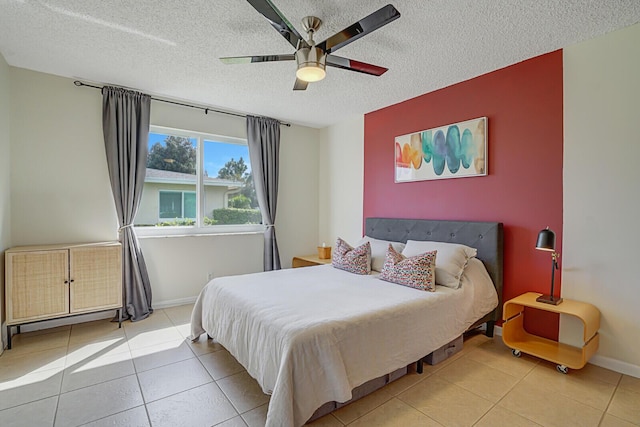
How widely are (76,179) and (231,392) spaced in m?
2.87

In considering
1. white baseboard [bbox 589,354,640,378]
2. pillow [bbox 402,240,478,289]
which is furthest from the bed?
white baseboard [bbox 589,354,640,378]

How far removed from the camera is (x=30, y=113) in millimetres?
3066

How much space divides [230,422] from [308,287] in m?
1.11

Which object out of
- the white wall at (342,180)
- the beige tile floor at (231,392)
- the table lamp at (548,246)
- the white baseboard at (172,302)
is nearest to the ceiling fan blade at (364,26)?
the table lamp at (548,246)

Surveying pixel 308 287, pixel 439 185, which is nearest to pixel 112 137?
pixel 308 287

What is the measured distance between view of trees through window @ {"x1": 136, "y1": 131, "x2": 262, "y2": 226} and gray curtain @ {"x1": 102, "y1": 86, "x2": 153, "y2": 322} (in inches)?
10.7

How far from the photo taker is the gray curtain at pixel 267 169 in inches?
175

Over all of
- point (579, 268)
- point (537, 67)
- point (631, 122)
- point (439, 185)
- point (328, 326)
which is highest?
point (537, 67)

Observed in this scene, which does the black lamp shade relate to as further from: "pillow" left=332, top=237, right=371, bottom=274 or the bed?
"pillow" left=332, top=237, right=371, bottom=274

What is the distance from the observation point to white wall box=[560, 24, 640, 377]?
89.3 inches

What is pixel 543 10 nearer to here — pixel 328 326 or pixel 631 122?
pixel 631 122

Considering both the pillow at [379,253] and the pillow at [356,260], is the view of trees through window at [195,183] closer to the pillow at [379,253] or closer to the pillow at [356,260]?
the pillow at [356,260]

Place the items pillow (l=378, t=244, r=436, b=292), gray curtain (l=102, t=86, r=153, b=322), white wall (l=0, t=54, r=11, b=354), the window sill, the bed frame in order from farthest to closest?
1. the window sill
2. gray curtain (l=102, t=86, r=153, b=322)
3. the bed frame
4. white wall (l=0, t=54, r=11, b=354)
5. pillow (l=378, t=244, r=436, b=292)

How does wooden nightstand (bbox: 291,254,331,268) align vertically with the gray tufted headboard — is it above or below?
below
